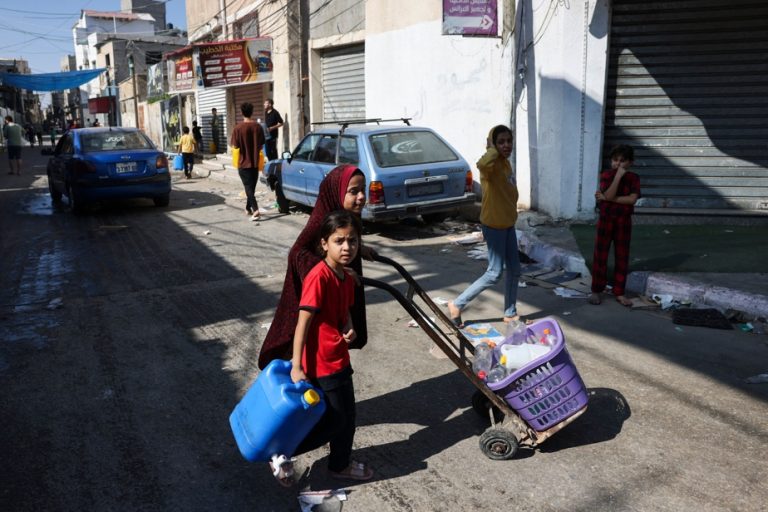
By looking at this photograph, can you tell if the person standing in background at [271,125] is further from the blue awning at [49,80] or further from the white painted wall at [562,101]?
the blue awning at [49,80]

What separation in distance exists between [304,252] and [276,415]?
849 mm

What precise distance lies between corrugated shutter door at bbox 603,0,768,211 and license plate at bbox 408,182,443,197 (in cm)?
279

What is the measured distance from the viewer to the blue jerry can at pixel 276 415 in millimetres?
2869

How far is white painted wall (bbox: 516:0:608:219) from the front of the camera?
960cm

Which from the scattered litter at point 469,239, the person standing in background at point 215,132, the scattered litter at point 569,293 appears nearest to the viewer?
the scattered litter at point 569,293

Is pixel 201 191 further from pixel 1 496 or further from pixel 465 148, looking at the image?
pixel 1 496

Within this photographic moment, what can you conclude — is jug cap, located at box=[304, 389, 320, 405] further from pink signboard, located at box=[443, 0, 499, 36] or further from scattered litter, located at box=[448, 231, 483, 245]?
pink signboard, located at box=[443, 0, 499, 36]

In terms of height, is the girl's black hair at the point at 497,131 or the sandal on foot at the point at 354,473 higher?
the girl's black hair at the point at 497,131

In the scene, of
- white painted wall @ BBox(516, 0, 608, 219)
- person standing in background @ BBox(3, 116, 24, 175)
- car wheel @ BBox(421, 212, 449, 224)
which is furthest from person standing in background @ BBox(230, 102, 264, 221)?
person standing in background @ BBox(3, 116, 24, 175)

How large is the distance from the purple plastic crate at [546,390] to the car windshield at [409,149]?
6316mm

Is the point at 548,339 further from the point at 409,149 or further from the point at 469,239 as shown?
the point at 409,149

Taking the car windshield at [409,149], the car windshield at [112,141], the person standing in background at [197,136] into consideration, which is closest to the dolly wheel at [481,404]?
the car windshield at [409,149]

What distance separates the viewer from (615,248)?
6.30 m

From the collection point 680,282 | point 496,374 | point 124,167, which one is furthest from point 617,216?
point 124,167
